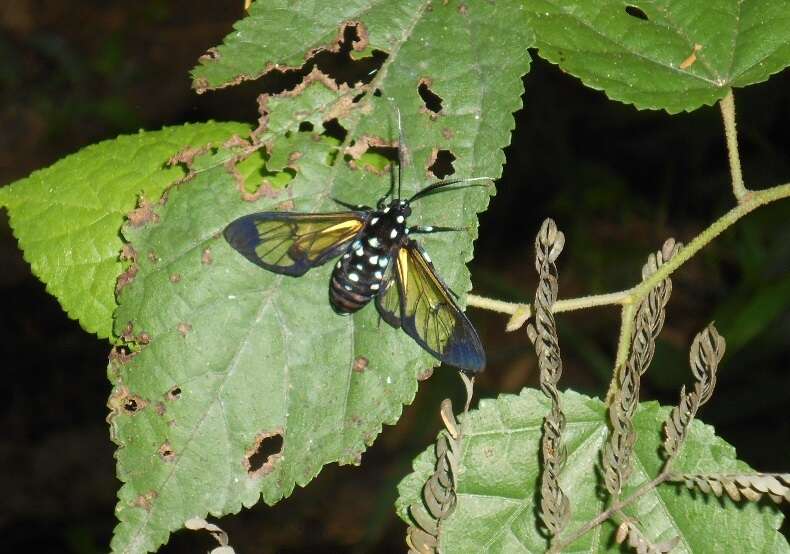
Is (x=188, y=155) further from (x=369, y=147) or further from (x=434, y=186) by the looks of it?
(x=434, y=186)

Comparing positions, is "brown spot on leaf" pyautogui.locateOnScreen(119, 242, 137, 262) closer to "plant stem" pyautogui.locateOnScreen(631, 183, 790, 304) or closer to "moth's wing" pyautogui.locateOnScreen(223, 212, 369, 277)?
"moth's wing" pyautogui.locateOnScreen(223, 212, 369, 277)

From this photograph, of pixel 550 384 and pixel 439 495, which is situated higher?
pixel 550 384

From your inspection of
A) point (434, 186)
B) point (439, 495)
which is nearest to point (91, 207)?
point (434, 186)


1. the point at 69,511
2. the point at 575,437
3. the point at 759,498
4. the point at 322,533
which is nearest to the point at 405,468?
the point at 322,533

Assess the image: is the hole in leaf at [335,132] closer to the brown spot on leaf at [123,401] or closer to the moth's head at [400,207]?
the moth's head at [400,207]

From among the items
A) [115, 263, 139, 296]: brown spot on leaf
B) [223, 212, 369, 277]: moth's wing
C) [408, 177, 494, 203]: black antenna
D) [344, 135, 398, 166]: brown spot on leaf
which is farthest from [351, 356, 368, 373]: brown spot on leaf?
[115, 263, 139, 296]: brown spot on leaf

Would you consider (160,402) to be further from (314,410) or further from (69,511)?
(69,511)

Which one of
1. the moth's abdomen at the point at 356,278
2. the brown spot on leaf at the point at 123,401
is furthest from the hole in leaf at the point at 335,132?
the brown spot on leaf at the point at 123,401
